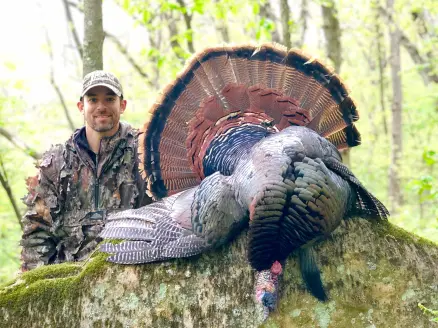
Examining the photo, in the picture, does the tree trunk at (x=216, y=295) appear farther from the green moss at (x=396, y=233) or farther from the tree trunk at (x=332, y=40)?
the tree trunk at (x=332, y=40)

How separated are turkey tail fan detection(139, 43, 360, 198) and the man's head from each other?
94cm

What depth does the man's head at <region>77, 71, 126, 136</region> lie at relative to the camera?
4.31m

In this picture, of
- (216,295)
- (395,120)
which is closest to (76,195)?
(216,295)

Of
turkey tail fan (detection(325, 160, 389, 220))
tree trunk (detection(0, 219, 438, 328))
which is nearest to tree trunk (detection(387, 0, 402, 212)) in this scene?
turkey tail fan (detection(325, 160, 389, 220))

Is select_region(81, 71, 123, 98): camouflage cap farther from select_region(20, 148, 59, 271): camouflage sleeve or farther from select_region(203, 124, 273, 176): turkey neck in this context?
select_region(203, 124, 273, 176): turkey neck

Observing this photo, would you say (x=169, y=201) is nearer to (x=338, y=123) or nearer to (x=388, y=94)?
(x=338, y=123)

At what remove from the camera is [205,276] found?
2.70 meters

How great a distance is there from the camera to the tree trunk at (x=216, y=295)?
2.64m

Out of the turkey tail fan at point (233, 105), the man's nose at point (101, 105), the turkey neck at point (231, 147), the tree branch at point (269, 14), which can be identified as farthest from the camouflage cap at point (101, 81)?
the tree branch at point (269, 14)

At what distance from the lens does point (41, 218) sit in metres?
4.33

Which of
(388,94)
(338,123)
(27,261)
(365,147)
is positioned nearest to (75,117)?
(365,147)

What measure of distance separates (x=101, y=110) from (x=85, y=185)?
680 millimetres

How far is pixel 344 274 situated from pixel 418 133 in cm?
1775

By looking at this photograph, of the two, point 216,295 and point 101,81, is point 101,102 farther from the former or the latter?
point 216,295
